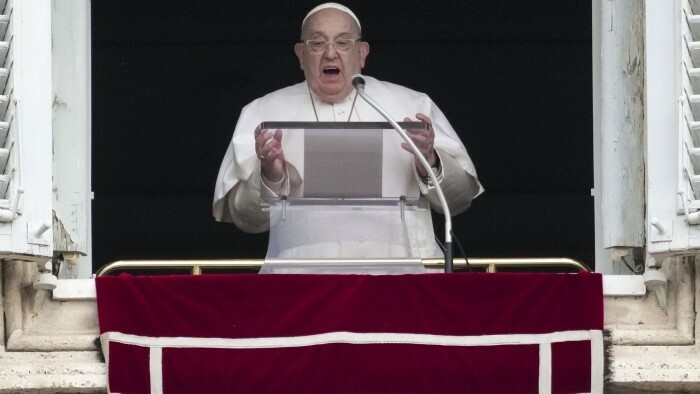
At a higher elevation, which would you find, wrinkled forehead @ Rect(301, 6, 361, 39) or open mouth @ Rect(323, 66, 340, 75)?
wrinkled forehead @ Rect(301, 6, 361, 39)

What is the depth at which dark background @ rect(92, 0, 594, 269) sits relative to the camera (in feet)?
37.8

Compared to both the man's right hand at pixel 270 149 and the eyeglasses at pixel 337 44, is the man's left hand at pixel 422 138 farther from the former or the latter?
the eyeglasses at pixel 337 44

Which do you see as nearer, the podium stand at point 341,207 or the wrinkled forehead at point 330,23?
the podium stand at point 341,207

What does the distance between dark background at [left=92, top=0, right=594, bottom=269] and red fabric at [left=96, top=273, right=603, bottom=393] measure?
11.0 feet

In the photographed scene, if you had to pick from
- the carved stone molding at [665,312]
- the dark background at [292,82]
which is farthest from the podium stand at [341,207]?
the dark background at [292,82]

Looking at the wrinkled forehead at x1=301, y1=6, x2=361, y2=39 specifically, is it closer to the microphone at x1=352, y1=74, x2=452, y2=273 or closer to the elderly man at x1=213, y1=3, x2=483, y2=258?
the elderly man at x1=213, y1=3, x2=483, y2=258

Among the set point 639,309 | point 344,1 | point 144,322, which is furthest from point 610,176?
point 344,1

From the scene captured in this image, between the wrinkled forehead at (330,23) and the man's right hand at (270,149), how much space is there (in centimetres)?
86

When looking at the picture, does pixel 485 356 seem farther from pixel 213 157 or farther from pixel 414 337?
pixel 213 157

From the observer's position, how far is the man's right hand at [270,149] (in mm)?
8555

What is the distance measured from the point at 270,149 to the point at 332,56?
906mm

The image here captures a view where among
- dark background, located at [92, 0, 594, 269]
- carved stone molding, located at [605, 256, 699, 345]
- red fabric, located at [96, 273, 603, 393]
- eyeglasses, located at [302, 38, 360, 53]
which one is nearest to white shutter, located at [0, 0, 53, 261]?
red fabric, located at [96, 273, 603, 393]

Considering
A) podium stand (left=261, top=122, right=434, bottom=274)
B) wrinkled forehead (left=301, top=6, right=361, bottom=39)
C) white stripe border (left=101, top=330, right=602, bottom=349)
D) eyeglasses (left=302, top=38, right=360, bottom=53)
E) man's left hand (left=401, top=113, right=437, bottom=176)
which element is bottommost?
white stripe border (left=101, top=330, right=602, bottom=349)

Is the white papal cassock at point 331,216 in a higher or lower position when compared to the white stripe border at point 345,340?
higher
